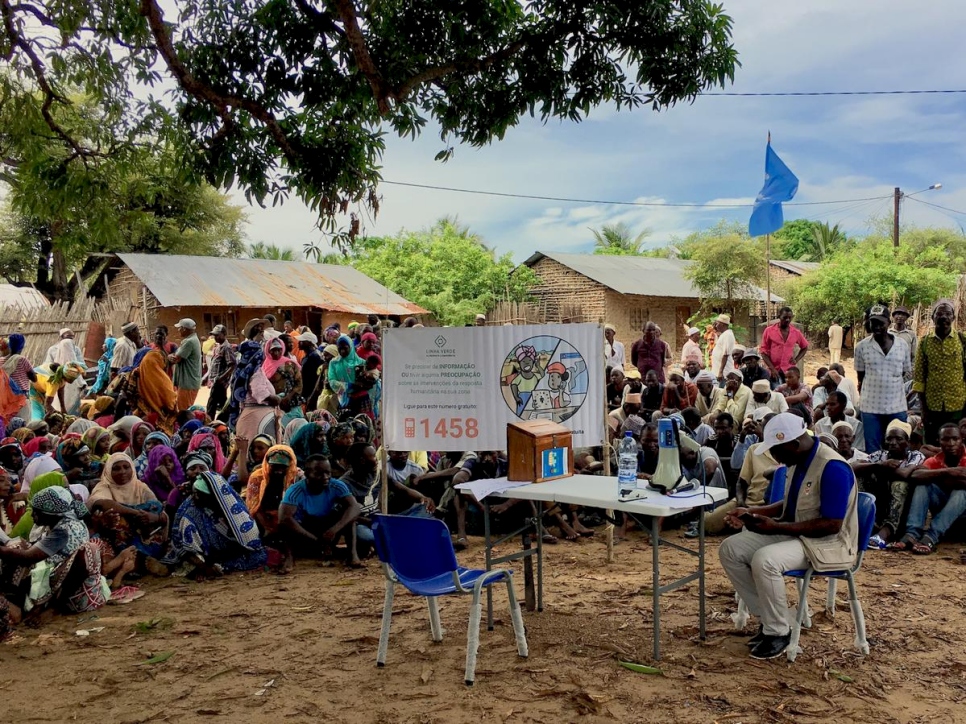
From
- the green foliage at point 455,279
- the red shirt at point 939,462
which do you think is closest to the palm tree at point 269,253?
the green foliage at point 455,279

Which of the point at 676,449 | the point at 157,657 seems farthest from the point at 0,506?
the point at 676,449

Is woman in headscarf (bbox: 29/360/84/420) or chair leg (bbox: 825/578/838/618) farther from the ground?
woman in headscarf (bbox: 29/360/84/420)

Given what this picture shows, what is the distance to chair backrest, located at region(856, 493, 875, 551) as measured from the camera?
4.91 m

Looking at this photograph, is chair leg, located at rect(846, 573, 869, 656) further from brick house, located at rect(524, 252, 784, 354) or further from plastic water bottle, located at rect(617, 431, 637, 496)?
brick house, located at rect(524, 252, 784, 354)

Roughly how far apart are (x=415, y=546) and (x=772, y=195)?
1427 centimetres

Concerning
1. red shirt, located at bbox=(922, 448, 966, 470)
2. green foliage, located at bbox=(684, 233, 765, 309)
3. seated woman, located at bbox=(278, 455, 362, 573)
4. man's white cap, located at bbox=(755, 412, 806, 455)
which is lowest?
seated woman, located at bbox=(278, 455, 362, 573)

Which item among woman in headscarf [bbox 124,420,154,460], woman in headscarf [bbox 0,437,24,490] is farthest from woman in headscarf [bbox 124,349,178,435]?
woman in headscarf [bbox 0,437,24,490]

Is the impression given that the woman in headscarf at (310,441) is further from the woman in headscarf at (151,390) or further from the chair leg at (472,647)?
the chair leg at (472,647)

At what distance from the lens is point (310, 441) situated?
8.00m

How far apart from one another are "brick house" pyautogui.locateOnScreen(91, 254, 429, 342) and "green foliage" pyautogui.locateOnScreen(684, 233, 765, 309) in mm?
9043

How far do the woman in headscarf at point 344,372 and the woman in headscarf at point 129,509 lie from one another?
3.04 meters

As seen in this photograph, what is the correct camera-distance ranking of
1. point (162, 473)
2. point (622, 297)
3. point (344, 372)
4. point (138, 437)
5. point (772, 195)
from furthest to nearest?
point (622, 297)
point (772, 195)
point (344, 372)
point (138, 437)
point (162, 473)

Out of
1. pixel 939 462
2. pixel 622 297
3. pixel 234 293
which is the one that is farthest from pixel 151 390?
pixel 622 297

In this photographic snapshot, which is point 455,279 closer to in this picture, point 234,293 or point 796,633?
point 234,293
